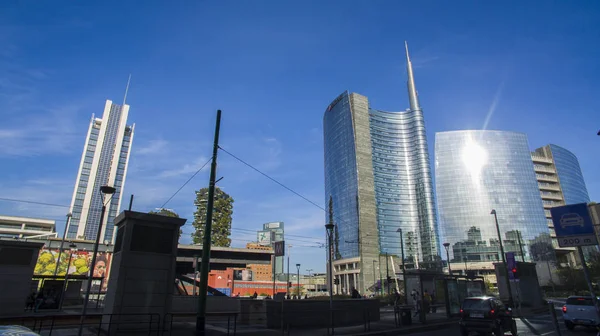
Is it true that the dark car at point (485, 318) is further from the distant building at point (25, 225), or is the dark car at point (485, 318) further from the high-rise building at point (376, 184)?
the distant building at point (25, 225)

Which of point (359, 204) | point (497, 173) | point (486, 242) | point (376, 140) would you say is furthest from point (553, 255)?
point (376, 140)

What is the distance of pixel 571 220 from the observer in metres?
10.8

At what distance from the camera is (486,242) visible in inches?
5054

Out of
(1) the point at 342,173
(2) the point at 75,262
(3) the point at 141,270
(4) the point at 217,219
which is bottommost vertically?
(3) the point at 141,270

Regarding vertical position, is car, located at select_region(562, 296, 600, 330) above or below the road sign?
below

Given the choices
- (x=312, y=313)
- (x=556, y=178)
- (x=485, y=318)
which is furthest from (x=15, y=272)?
(x=556, y=178)

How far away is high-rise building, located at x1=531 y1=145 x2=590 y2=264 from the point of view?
134m

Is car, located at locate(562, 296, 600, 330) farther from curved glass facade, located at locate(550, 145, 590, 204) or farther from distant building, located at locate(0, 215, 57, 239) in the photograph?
curved glass facade, located at locate(550, 145, 590, 204)

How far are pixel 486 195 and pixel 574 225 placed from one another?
13899cm

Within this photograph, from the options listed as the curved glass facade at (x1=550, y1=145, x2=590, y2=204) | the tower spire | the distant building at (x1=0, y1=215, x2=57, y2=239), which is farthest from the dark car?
the tower spire

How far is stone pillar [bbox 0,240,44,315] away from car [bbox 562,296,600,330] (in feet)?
103

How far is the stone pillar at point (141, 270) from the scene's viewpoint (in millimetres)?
13734

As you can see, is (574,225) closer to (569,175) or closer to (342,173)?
(342,173)

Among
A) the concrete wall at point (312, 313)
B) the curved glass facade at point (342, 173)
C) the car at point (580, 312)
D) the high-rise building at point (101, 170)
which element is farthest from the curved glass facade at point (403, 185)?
the car at point (580, 312)
